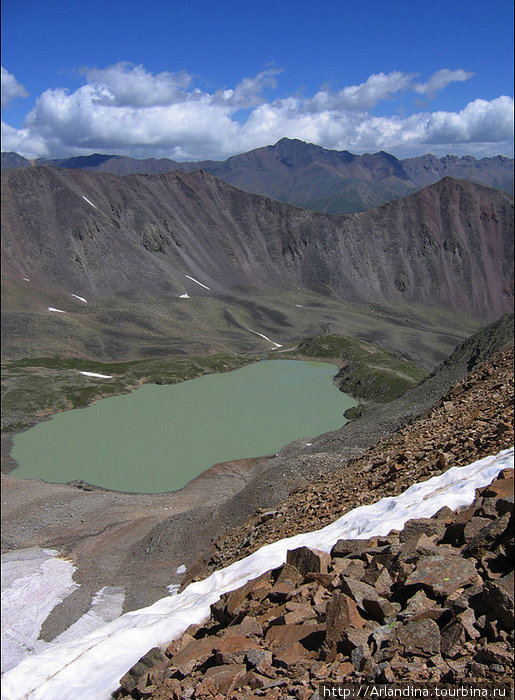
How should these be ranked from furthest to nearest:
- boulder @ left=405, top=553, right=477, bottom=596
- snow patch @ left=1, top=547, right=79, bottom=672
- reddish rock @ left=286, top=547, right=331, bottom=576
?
snow patch @ left=1, top=547, right=79, bottom=672 → reddish rock @ left=286, top=547, right=331, bottom=576 → boulder @ left=405, top=553, right=477, bottom=596

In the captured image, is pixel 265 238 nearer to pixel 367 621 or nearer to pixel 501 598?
pixel 367 621

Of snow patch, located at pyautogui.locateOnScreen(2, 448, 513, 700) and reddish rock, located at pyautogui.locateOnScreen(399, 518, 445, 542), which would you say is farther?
snow patch, located at pyautogui.locateOnScreen(2, 448, 513, 700)

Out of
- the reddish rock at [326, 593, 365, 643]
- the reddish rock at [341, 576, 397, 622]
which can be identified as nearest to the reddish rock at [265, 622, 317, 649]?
the reddish rock at [326, 593, 365, 643]

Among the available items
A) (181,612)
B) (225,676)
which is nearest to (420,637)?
(225,676)

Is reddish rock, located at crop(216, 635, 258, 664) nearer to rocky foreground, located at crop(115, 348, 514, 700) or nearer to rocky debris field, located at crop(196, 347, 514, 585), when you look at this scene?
rocky foreground, located at crop(115, 348, 514, 700)

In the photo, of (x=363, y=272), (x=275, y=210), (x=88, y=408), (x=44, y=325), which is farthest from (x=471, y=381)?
(x=275, y=210)

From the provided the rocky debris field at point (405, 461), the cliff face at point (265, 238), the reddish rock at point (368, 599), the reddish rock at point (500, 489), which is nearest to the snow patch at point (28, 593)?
the rocky debris field at point (405, 461)

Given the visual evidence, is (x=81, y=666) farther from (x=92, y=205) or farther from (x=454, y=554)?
(x=92, y=205)
